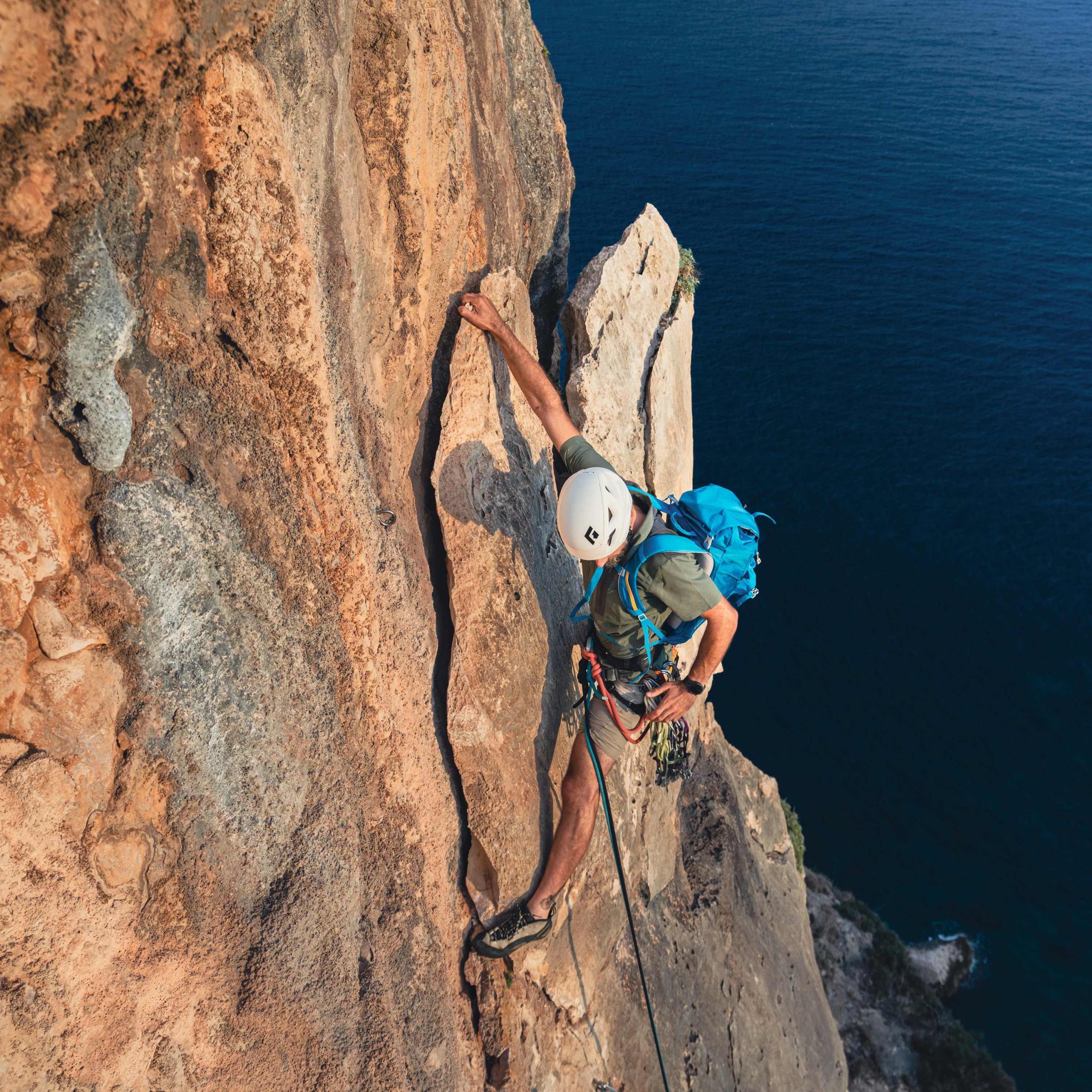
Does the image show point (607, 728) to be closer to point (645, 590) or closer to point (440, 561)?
point (645, 590)

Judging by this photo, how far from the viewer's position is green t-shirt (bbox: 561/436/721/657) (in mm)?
5695

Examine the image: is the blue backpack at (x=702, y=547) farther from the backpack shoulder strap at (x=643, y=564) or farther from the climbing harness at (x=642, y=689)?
the climbing harness at (x=642, y=689)

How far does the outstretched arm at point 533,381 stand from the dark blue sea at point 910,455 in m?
20.8

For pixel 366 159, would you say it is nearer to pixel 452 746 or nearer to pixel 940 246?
pixel 452 746

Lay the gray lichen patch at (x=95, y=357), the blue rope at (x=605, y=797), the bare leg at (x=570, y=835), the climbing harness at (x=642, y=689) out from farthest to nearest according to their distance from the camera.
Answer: the climbing harness at (x=642, y=689), the bare leg at (x=570, y=835), the blue rope at (x=605, y=797), the gray lichen patch at (x=95, y=357)

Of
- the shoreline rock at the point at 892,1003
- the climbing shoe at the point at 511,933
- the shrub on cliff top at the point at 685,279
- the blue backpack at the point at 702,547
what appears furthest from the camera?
the shoreline rock at the point at 892,1003

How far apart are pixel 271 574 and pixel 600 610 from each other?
2.84 metres

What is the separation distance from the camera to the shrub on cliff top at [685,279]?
1225 centimetres

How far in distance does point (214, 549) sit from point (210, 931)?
6.34ft

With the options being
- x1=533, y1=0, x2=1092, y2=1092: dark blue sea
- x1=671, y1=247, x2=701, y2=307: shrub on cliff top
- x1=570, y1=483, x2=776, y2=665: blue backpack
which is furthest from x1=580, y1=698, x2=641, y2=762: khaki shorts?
x1=533, y1=0, x2=1092, y2=1092: dark blue sea

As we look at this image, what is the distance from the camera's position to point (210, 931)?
4.12 meters

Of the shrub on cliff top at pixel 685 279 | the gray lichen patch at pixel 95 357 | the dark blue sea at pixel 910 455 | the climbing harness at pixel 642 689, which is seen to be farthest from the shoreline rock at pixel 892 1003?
the gray lichen patch at pixel 95 357

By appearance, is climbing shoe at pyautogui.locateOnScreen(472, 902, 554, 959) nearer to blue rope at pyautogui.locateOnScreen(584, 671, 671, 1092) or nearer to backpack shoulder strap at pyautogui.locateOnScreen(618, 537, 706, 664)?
blue rope at pyautogui.locateOnScreen(584, 671, 671, 1092)

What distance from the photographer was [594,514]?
5.41 meters
